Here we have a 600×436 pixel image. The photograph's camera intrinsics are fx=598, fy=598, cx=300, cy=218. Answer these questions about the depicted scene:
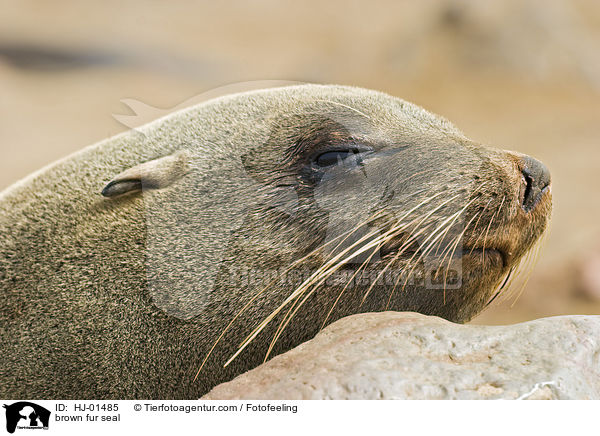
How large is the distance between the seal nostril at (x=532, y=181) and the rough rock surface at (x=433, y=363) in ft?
1.44

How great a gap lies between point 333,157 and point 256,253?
1.55 feet

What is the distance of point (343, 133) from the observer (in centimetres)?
233

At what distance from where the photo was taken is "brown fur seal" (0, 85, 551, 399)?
2137 millimetres

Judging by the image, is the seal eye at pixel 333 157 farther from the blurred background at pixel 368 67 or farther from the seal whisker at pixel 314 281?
the blurred background at pixel 368 67

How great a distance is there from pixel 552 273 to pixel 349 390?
16.0 feet

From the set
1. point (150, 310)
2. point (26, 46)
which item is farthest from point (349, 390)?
point (26, 46)

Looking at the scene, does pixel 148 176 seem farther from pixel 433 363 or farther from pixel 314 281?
pixel 433 363

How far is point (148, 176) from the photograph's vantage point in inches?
94.6
